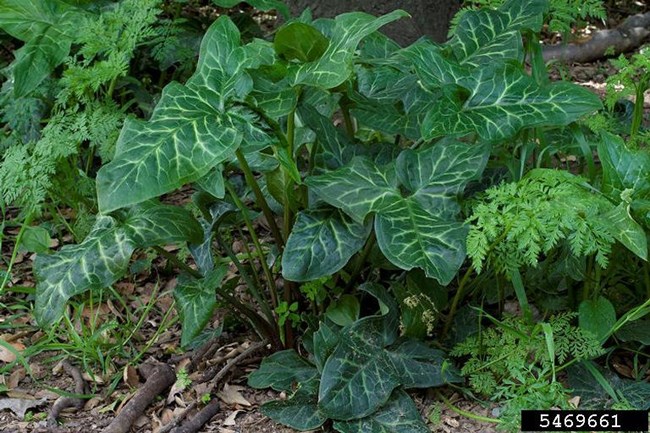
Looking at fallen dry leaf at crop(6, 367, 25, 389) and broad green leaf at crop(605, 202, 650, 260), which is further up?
broad green leaf at crop(605, 202, 650, 260)

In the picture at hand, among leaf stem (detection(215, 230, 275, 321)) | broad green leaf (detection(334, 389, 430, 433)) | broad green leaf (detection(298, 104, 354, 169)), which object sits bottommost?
broad green leaf (detection(334, 389, 430, 433))

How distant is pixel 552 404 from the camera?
2.25 m

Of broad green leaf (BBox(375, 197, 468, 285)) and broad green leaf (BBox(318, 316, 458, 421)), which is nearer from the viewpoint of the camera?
broad green leaf (BBox(375, 197, 468, 285))

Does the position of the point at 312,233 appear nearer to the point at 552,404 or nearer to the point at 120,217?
the point at 120,217

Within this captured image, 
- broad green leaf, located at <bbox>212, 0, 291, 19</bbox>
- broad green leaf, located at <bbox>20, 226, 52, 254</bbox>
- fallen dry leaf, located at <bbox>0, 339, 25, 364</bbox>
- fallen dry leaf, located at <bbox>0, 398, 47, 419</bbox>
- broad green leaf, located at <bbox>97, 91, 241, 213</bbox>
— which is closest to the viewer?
broad green leaf, located at <bbox>97, 91, 241, 213</bbox>

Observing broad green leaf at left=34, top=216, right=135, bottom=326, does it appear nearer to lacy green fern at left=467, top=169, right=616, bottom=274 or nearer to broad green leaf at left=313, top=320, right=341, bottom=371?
broad green leaf at left=313, top=320, right=341, bottom=371

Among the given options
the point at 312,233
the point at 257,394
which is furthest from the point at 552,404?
the point at 257,394

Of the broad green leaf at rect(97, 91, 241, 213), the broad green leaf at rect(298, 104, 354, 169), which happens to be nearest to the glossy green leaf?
the broad green leaf at rect(97, 91, 241, 213)

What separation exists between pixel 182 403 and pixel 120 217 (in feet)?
1.95

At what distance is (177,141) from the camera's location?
2295 mm

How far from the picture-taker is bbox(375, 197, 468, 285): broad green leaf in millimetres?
2338

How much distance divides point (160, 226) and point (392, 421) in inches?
34.0

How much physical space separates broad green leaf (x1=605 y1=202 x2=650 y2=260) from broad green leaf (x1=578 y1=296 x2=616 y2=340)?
1.23 ft

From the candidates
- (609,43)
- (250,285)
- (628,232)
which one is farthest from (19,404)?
(609,43)
